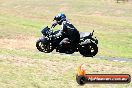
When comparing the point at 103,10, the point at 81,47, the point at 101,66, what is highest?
the point at 81,47

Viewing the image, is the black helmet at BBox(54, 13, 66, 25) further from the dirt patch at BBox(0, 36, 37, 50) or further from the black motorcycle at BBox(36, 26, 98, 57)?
the dirt patch at BBox(0, 36, 37, 50)

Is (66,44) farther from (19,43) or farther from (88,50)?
(19,43)

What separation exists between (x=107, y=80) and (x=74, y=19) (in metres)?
45.2

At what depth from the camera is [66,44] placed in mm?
18484

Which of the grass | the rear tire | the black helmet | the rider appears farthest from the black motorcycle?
the black helmet

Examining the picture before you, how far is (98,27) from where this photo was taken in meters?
48.7

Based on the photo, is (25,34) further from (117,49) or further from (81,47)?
(81,47)

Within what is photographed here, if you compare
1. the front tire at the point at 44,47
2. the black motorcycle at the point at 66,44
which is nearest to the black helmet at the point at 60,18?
the black motorcycle at the point at 66,44

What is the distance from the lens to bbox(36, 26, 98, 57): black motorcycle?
17.7m

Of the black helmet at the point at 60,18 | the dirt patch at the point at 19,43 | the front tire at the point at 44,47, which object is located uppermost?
the black helmet at the point at 60,18

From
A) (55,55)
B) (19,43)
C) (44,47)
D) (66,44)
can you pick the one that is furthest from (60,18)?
(19,43)

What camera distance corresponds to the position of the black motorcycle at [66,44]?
17.7 meters

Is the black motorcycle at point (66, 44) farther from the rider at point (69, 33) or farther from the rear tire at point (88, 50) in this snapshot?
the rider at point (69, 33)

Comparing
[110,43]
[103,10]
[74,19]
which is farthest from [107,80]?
[103,10]
